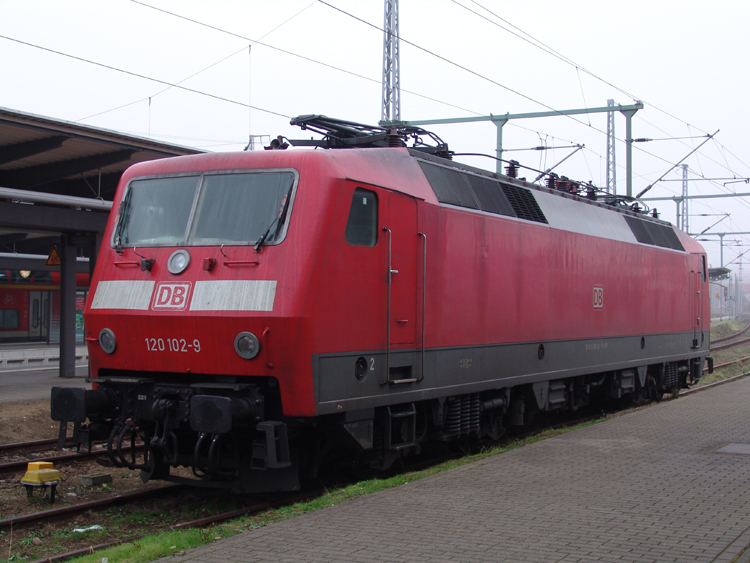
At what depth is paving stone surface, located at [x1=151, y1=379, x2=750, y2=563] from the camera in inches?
210

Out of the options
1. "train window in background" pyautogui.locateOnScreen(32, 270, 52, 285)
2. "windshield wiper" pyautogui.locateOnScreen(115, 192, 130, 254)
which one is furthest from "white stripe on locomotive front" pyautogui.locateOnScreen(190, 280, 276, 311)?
"train window in background" pyautogui.locateOnScreen(32, 270, 52, 285)

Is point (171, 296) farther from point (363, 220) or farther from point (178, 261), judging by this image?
point (363, 220)

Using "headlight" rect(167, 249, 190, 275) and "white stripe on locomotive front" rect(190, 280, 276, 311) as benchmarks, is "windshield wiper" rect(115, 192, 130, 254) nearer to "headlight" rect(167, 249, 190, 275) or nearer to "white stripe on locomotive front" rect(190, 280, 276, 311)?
"headlight" rect(167, 249, 190, 275)

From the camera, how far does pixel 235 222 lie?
Result: 7461 mm

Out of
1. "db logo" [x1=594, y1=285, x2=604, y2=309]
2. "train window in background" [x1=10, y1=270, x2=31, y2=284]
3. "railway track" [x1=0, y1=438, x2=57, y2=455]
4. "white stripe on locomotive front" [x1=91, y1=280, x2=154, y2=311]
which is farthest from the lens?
"train window in background" [x1=10, y1=270, x2=31, y2=284]

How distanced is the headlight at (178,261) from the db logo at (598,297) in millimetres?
7282

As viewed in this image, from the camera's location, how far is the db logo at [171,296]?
7.36m

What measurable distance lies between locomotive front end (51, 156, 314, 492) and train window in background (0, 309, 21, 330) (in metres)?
23.5

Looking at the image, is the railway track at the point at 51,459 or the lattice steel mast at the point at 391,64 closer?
the railway track at the point at 51,459

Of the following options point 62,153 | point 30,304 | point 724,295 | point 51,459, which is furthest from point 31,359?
point 724,295

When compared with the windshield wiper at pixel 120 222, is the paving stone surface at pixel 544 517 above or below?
below

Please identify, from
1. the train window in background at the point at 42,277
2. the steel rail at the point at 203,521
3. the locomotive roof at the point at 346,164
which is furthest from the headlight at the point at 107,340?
the train window in background at the point at 42,277

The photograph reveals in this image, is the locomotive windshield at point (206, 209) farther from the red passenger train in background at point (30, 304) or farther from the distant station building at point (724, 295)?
the distant station building at point (724, 295)

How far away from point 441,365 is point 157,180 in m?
3.67
